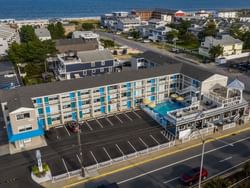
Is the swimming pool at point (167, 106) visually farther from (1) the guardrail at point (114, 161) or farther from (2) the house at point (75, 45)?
(2) the house at point (75, 45)

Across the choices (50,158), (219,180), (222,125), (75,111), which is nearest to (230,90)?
(222,125)

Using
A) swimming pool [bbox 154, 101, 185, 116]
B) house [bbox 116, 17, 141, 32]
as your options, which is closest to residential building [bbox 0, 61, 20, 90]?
swimming pool [bbox 154, 101, 185, 116]

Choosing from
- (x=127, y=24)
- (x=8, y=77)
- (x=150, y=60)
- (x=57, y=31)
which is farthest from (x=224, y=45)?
(x=8, y=77)

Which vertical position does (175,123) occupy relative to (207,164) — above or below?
above

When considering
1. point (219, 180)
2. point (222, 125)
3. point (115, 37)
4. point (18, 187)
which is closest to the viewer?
point (219, 180)

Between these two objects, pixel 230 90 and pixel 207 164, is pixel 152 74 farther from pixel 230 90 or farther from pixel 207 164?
pixel 207 164

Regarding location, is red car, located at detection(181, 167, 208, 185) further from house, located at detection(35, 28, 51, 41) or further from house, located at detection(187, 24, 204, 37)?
house, located at detection(187, 24, 204, 37)

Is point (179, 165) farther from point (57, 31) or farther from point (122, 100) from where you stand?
point (57, 31)
